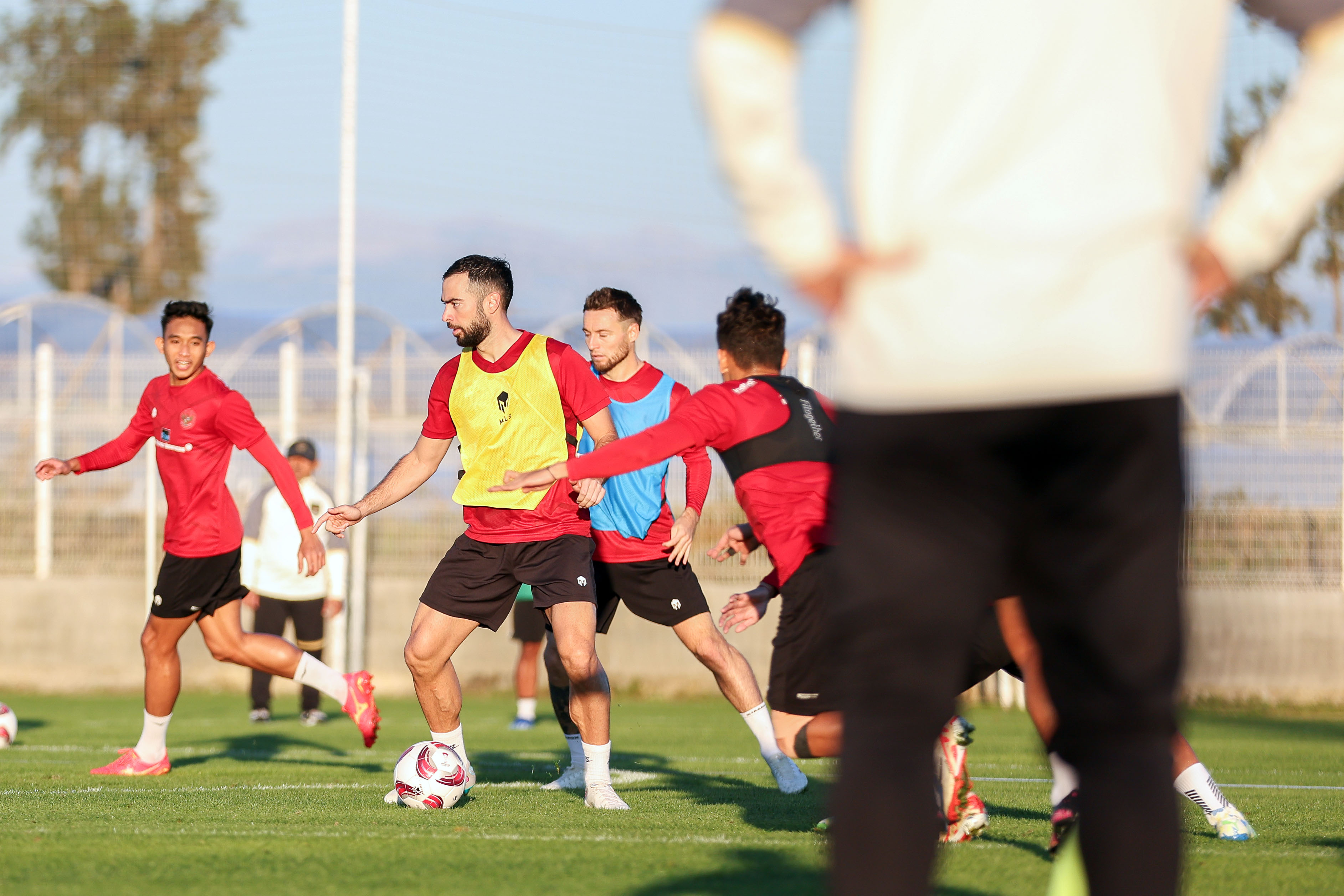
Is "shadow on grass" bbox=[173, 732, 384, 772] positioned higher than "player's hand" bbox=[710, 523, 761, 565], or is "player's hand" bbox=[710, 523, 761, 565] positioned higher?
"player's hand" bbox=[710, 523, 761, 565]

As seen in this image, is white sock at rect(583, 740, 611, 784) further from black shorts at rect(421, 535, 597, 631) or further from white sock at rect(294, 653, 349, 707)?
white sock at rect(294, 653, 349, 707)

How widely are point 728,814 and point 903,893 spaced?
3966mm

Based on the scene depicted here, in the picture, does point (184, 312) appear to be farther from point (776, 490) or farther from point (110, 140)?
point (110, 140)

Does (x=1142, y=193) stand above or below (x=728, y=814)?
above

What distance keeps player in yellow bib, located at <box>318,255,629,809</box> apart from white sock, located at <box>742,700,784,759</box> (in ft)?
2.68

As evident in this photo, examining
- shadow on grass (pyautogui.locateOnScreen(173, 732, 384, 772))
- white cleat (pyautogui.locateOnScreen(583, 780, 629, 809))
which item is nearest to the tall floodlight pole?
shadow on grass (pyautogui.locateOnScreen(173, 732, 384, 772))

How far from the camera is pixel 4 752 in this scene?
8930 mm

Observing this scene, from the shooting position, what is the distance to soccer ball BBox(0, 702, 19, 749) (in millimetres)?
9086

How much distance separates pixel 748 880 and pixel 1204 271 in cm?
263

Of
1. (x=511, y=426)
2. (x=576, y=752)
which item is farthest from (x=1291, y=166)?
(x=576, y=752)

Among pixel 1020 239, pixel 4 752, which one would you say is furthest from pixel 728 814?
pixel 4 752

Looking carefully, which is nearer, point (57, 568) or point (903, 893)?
point (903, 893)

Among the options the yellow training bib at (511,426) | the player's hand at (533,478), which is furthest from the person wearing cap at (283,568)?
the player's hand at (533,478)

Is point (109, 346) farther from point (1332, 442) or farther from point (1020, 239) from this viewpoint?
point (1020, 239)
